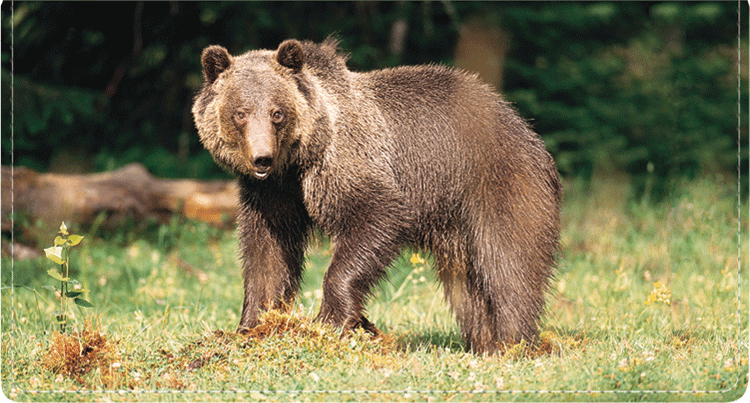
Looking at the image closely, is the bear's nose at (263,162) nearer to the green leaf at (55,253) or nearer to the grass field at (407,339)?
the grass field at (407,339)

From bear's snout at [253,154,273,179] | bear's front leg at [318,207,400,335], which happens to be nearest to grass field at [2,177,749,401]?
bear's front leg at [318,207,400,335]

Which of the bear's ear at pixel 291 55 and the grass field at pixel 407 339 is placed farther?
the bear's ear at pixel 291 55

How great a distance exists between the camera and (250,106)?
4.61m

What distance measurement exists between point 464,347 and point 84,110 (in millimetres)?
5582

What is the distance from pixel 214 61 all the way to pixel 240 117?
49 centimetres

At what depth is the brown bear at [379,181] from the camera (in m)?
4.83

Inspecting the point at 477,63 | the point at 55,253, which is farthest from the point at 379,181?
the point at 477,63

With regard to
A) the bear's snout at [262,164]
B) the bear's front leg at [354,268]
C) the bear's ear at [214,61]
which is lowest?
the bear's front leg at [354,268]

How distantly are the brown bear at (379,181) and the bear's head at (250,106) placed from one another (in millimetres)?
10

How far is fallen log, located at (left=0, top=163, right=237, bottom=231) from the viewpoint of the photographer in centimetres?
810

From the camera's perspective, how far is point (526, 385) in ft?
13.6

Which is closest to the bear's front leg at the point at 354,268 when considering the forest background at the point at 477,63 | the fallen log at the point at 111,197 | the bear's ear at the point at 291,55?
the bear's ear at the point at 291,55

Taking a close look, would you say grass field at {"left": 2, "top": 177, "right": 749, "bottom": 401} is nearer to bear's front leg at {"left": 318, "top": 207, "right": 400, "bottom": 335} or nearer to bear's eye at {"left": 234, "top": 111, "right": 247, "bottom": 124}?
bear's front leg at {"left": 318, "top": 207, "right": 400, "bottom": 335}

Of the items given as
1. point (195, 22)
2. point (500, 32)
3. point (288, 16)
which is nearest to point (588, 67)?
point (500, 32)
